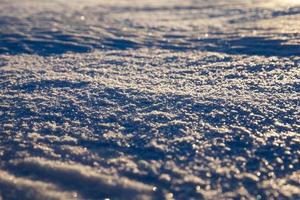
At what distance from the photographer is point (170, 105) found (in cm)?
274

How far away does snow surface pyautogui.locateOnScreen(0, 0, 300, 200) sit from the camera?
198cm

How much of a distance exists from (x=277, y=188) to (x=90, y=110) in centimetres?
135

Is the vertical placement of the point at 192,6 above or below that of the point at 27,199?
above

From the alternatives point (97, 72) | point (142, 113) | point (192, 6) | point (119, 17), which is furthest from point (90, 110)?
point (192, 6)

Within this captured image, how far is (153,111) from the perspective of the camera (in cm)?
266

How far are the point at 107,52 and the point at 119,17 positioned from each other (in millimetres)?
1671

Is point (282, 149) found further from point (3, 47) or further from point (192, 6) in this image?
point (192, 6)

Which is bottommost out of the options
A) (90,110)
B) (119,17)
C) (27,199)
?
(27,199)

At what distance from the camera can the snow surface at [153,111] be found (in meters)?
1.98

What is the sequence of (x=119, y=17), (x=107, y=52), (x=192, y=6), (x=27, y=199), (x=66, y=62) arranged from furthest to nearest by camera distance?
(x=192, y=6) → (x=119, y=17) → (x=107, y=52) → (x=66, y=62) → (x=27, y=199)

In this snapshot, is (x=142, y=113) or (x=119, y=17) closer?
(x=142, y=113)

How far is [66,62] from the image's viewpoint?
3773mm

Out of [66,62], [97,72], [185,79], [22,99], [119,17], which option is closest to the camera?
[22,99]

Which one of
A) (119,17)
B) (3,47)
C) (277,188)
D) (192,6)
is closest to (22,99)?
(3,47)
